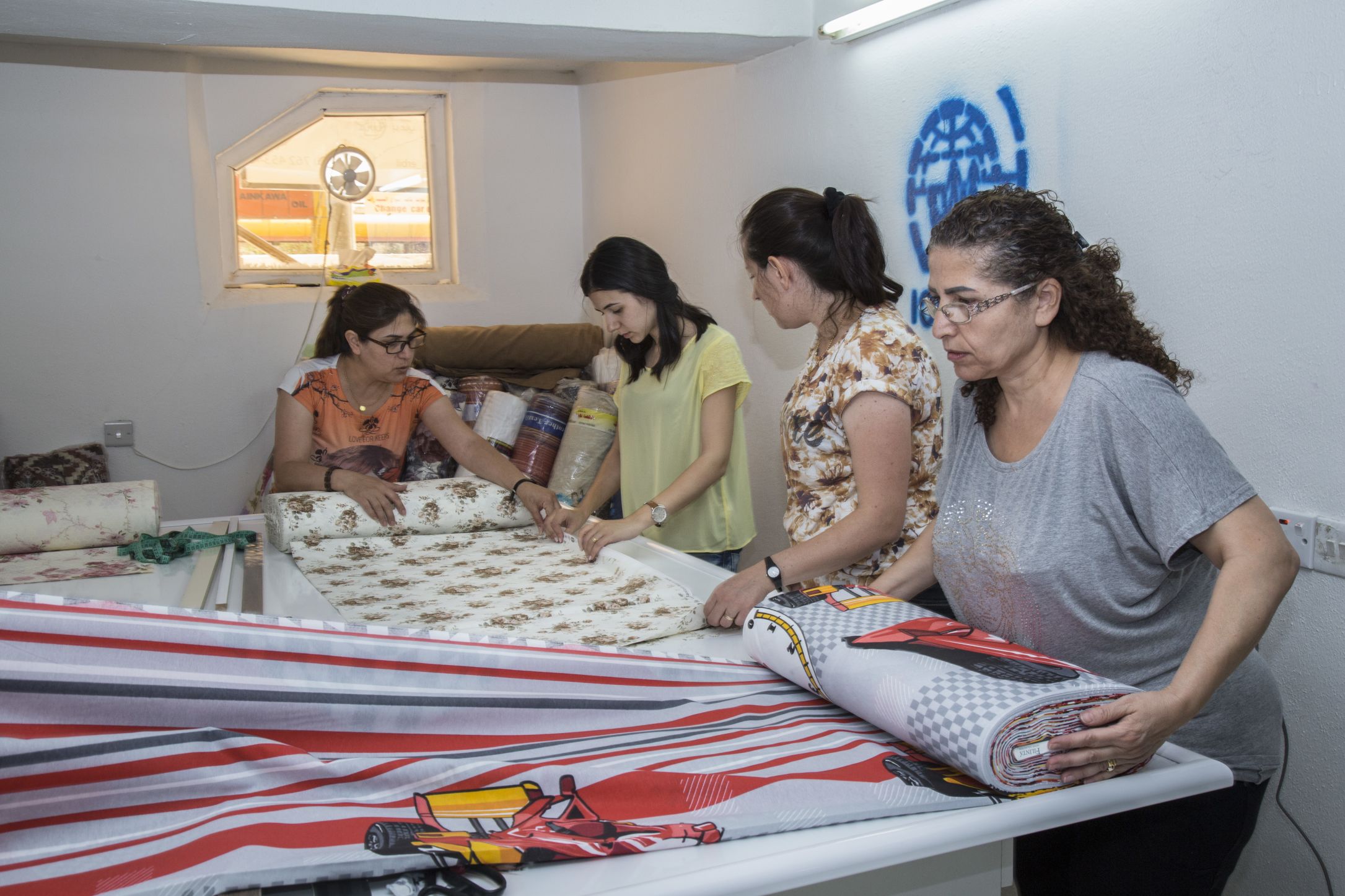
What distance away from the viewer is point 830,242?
183 cm

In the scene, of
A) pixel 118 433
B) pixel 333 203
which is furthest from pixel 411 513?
pixel 333 203

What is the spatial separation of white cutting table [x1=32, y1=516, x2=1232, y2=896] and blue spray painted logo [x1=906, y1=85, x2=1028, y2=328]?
4.55 feet

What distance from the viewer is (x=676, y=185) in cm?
389

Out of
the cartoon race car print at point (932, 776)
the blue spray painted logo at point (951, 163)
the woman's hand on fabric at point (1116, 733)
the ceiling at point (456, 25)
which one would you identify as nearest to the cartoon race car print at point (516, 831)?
the cartoon race car print at point (932, 776)

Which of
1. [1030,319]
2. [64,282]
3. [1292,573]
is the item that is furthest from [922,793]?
[64,282]

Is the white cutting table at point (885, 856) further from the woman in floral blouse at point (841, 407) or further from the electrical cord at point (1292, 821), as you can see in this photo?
the electrical cord at point (1292, 821)

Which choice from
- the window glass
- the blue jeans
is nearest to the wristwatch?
the blue jeans

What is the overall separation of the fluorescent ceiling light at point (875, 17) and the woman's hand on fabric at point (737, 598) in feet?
5.06

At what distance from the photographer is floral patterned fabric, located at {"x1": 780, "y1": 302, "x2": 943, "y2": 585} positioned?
1.67 meters

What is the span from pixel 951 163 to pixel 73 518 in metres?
2.22

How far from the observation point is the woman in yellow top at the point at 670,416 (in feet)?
7.75

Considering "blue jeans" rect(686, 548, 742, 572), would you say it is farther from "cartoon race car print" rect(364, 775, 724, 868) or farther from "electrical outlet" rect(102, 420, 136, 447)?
"electrical outlet" rect(102, 420, 136, 447)

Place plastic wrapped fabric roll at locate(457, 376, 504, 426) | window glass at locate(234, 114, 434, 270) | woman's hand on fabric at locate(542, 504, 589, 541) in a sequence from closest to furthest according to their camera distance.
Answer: woman's hand on fabric at locate(542, 504, 589, 541) < plastic wrapped fabric roll at locate(457, 376, 504, 426) < window glass at locate(234, 114, 434, 270)

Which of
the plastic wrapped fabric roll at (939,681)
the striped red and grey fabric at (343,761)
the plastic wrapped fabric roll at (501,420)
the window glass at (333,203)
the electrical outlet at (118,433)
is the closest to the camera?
the striped red and grey fabric at (343,761)
